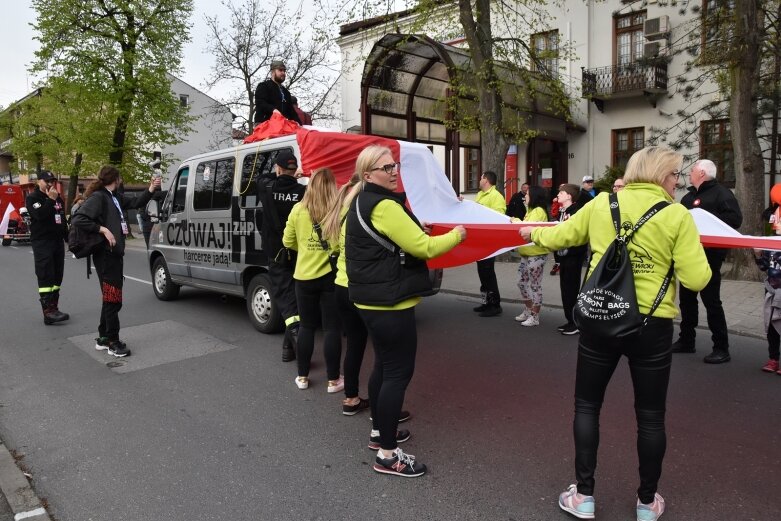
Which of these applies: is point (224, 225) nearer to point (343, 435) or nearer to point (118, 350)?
point (118, 350)

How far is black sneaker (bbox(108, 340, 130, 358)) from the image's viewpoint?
6.14m

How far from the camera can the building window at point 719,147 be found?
645 inches

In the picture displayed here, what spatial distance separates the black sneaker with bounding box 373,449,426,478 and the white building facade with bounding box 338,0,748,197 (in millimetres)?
13998

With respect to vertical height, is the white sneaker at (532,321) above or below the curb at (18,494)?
above

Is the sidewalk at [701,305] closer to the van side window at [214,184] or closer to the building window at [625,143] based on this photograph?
the van side window at [214,184]

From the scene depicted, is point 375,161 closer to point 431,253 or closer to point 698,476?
point 431,253

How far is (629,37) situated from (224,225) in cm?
1637

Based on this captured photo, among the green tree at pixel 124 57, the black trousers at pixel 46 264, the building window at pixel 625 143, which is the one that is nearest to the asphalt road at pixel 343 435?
the black trousers at pixel 46 264

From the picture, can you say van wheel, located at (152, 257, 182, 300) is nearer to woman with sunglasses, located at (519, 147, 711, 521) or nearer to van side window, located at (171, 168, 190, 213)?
van side window, located at (171, 168, 190, 213)

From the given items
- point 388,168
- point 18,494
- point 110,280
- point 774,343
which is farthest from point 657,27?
point 18,494

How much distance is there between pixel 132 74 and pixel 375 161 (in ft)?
89.3

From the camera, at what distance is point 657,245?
2676 millimetres

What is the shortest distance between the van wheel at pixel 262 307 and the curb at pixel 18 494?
325 cm

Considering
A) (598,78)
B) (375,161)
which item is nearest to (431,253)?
(375,161)
